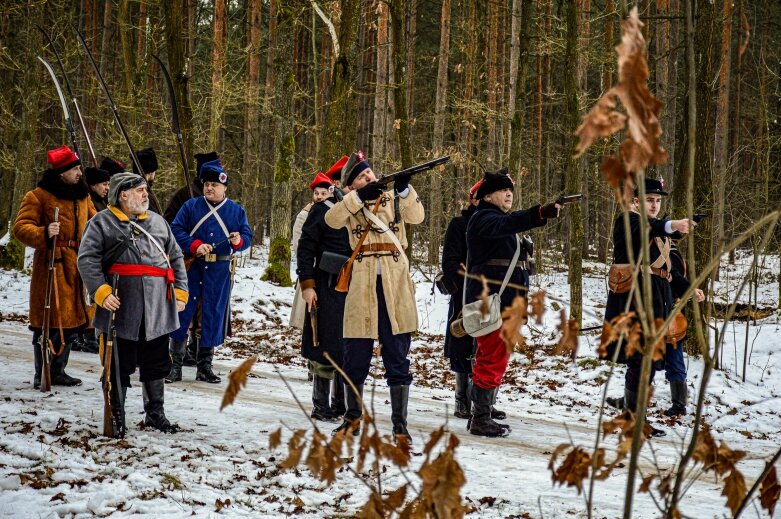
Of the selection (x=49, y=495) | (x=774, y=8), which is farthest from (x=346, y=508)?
(x=774, y=8)

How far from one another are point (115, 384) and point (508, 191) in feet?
11.3

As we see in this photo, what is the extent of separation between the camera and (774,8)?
27500 millimetres

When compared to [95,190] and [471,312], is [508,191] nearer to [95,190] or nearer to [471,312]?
[471,312]

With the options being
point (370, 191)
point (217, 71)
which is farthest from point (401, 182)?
point (217, 71)

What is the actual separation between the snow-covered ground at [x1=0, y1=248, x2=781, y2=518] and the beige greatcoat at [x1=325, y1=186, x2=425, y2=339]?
0.94 metres

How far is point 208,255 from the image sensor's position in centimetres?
780

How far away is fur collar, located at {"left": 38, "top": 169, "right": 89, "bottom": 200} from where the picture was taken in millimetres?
7059

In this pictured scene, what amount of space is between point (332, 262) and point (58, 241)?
10.1 ft

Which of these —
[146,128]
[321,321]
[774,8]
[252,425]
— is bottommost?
[252,425]

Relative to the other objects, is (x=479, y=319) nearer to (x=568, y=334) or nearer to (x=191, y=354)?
(x=568, y=334)

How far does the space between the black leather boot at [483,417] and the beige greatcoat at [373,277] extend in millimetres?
916

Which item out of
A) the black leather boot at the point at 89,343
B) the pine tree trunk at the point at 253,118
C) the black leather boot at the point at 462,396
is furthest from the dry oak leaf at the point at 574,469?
the pine tree trunk at the point at 253,118

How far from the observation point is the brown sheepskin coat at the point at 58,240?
22.7ft

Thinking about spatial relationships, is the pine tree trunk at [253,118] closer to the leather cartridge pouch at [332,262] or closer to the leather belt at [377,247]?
the leather cartridge pouch at [332,262]
